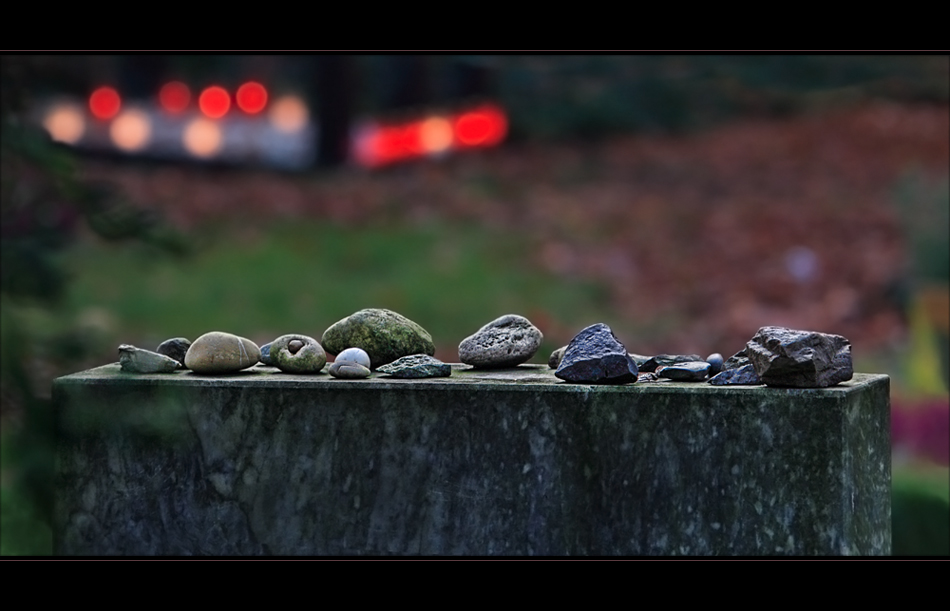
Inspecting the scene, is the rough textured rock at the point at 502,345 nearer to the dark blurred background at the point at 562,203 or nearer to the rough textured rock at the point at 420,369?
the rough textured rock at the point at 420,369

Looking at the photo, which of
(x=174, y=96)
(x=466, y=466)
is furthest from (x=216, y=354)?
(x=174, y=96)

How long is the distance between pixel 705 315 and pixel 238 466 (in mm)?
5285

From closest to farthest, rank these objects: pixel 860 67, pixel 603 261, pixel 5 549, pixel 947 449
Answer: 1. pixel 5 549
2. pixel 947 449
3. pixel 603 261
4. pixel 860 67

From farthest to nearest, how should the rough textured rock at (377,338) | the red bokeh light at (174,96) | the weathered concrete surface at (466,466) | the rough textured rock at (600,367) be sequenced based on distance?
the red bokeh light at (174,96), the rough textured rock at (377,338), the rough textured rock at (600,367), the weathered concrete surface at (466,466)

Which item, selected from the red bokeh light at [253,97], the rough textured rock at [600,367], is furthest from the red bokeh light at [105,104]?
the rough textured rock at [600,367]

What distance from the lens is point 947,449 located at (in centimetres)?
529

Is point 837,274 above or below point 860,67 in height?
below

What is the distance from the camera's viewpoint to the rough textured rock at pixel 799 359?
2.66 metres

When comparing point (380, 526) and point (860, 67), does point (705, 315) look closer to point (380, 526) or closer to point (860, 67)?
point (860, 67)

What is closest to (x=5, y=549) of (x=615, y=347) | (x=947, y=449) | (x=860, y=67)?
(x=615, y=347)

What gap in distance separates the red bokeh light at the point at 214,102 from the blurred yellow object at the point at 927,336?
6118mm

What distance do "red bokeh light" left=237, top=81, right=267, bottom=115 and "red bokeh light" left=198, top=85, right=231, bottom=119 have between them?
0.20 m

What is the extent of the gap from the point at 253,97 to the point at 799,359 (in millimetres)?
8267

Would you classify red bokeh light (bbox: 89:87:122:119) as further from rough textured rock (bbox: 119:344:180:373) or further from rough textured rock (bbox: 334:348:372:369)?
rough textured rock (bbox: 334:348:372:369)
